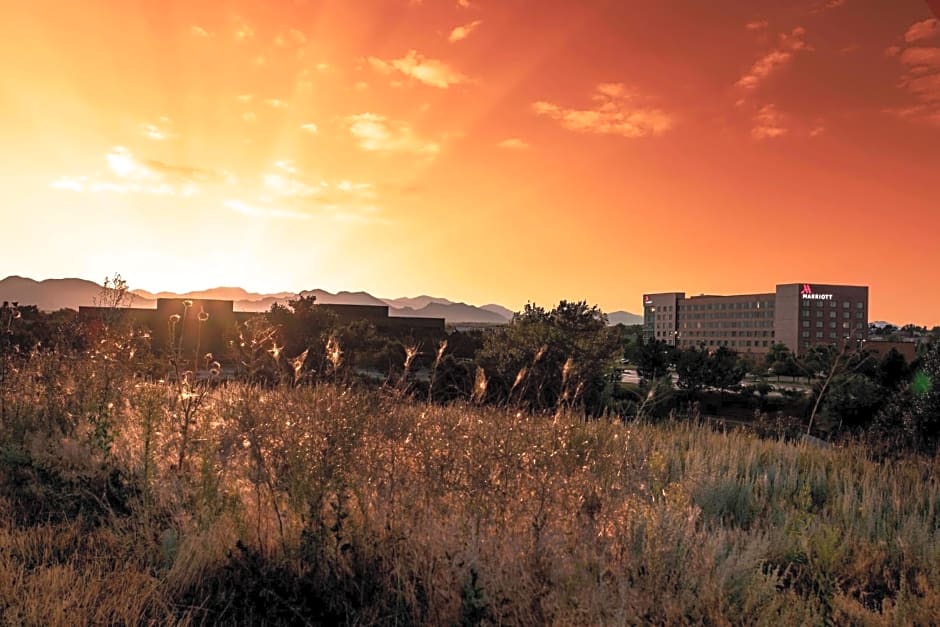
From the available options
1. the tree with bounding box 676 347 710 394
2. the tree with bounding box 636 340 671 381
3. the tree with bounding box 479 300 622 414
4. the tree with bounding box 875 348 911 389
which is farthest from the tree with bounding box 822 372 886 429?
the tree with bounding box 636 340 671 381

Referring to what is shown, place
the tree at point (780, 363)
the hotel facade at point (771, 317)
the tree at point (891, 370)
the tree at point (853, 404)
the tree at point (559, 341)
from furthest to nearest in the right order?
the hotel facade at point (771, 317) → the tree at point (780, 363) → the tree at point (891, 370) → the tree at point (853, 404) → the tree at point (559, 341)

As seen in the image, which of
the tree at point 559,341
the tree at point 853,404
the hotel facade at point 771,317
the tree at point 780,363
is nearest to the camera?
the tree at point 559,341

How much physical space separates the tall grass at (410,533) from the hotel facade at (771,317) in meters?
129

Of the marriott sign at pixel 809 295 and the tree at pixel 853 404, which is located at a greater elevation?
the marriott sign at pixel 809 295

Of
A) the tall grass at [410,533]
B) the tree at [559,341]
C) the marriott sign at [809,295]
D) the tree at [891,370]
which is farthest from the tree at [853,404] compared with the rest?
the marriott sign at [809,295]

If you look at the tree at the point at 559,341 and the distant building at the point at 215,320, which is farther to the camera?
the distant building at the point at 215,320

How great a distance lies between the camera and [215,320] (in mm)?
36781

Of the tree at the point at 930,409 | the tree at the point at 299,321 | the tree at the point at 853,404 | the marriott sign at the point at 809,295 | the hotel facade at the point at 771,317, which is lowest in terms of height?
the tree at the point at 853,404

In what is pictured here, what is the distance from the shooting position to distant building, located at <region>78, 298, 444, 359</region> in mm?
17312

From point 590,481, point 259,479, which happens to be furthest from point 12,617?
point 590,481

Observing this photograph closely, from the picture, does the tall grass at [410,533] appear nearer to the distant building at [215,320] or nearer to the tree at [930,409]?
the distant building at [215,320]

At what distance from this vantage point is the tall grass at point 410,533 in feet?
10.3

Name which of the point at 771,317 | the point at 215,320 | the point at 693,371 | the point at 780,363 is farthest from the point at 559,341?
the point at 771,317

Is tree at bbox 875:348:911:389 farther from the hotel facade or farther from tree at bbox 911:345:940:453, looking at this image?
the hotel facade
